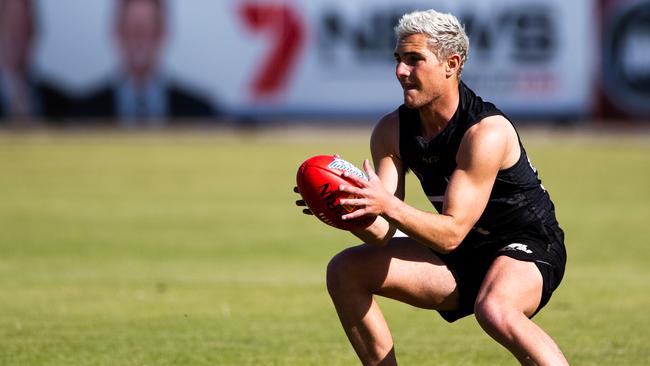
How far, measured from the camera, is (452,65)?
636cm

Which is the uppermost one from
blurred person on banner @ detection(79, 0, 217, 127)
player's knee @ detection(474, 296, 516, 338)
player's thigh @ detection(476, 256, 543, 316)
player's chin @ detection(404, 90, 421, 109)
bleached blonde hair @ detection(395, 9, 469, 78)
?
bleached blonde hair @ detection(395, 9, 469, 78)

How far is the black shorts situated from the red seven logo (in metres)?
30.6

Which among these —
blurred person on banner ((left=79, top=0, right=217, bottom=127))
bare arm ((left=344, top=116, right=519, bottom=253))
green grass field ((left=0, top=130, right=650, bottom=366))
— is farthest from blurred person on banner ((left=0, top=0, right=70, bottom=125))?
bare arm ((left=344, top=116, right=519, bottom=253))

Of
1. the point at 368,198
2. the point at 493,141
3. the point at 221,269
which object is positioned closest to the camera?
the point at 368,198

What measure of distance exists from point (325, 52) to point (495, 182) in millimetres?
30587

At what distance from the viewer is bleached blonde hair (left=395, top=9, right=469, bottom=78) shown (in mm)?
6242

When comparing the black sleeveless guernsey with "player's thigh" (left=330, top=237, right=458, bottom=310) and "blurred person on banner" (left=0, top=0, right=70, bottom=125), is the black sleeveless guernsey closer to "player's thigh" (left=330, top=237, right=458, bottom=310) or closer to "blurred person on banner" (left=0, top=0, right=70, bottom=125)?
"player's thigh" (left=330, top=237, right=458, bottom=310)

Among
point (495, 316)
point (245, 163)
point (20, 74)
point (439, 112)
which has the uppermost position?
point (439, 112)

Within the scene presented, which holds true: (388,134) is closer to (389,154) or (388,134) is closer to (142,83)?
(389,154)


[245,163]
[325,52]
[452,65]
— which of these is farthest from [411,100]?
[325,52]

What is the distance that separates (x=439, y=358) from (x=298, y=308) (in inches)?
101

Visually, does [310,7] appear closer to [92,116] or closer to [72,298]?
[92,116]

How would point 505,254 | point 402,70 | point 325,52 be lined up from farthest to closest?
point 325,52, point 505,254, point 402,70

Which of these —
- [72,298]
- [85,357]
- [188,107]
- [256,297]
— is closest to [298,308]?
[256,297]
